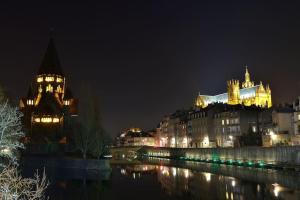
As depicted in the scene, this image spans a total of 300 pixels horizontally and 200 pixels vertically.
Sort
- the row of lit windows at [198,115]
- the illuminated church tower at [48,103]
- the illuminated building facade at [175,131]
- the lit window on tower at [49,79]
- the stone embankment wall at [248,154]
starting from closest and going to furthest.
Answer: the stone embankment wall at [248,154]
the illuminated church tower at [48,103]
the row of lit windows at [198,115]
the lit window on tower at [49,79]
the illuminated building facade at [175,131]

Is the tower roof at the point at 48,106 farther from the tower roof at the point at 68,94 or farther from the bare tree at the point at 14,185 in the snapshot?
the bare tree at the point at 14,185

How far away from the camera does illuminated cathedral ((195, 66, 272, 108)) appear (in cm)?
16011

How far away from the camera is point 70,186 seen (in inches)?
2083

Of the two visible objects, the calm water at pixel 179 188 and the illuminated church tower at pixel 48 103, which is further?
the illuminated church tower at pixel 48 103

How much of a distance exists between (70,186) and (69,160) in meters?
26.7

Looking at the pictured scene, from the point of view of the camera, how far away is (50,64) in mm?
146375

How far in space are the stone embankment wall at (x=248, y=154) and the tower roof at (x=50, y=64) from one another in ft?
198

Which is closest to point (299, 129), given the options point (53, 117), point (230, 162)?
point (230, 162)

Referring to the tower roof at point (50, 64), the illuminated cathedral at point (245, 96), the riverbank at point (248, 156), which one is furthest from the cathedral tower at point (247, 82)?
the tower roof at point (50, 64)

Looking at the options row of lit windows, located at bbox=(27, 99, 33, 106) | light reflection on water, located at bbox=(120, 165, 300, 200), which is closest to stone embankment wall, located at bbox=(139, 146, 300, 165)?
light reflection on water, located at bbox=(120, 165, 300, 200)

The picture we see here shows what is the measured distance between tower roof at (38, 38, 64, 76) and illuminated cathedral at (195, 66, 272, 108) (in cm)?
7805

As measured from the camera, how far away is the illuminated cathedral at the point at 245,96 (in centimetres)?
16011

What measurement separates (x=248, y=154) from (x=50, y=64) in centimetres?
9679

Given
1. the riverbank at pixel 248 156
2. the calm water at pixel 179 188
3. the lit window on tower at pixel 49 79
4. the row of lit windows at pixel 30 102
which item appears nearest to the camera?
the calm water at pixel 179 188
